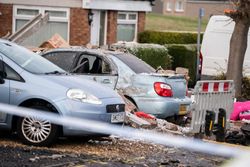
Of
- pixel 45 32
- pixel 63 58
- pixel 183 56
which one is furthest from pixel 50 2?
pixel 63 58

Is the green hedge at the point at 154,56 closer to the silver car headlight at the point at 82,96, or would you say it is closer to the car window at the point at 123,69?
the car window at the point at 123,69

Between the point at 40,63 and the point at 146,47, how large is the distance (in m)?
10.5

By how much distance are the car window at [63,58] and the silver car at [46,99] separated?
9.86ft

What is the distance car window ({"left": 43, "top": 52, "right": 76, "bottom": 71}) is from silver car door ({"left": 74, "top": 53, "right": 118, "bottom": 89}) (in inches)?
6.3

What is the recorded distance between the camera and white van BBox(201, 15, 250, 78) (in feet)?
63.3

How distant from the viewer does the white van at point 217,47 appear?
1930cm

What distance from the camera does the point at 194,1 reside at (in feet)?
239

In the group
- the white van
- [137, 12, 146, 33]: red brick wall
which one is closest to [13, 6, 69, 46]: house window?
[137, 12, 146, 33]: red brick wall

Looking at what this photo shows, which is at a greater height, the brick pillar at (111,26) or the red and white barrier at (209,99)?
the brick pillar at (111,26)

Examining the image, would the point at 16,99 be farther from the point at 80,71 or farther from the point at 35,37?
the point at 35,37

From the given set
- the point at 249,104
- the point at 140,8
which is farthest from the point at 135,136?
the point at 140,8

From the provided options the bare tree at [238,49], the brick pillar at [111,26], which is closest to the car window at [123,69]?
the bare tree at [238,49]

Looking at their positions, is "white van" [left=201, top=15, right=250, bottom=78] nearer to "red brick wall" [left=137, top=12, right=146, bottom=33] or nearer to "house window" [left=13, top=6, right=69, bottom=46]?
"house window" [left=13, top=6, right=69, bottom=46]

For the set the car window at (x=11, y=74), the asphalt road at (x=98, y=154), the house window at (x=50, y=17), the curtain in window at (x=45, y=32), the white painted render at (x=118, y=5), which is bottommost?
the asphalt road at (x=98, y=154)
